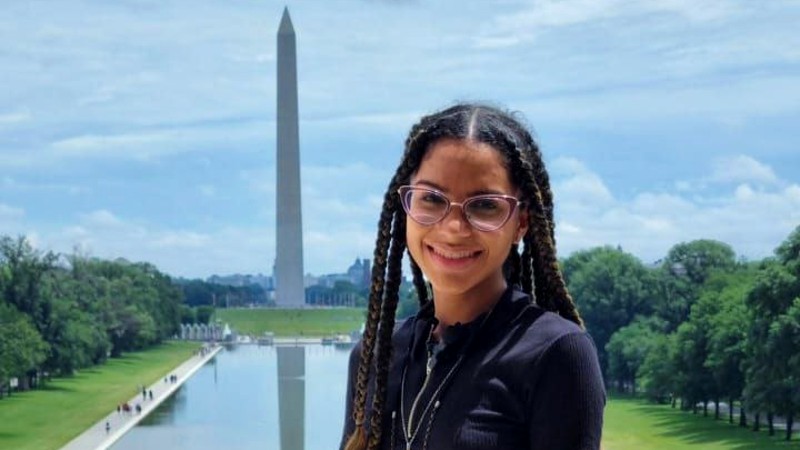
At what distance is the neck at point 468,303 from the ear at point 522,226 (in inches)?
3.0

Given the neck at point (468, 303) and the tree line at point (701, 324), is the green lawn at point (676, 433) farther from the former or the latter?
the neck at point (468, 303)

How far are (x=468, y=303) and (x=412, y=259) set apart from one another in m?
0.16

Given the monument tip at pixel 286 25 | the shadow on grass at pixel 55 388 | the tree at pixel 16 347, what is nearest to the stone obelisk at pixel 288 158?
the monument tip at pixel 286 25

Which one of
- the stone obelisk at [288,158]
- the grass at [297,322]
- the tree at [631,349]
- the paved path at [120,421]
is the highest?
the stone obelisk at [288,158]

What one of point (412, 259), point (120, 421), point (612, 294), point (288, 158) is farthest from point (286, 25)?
point (412, 259)

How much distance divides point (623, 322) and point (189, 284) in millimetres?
86374

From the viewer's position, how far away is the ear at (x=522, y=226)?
2.12m

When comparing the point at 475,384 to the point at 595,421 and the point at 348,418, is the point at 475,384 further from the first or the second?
the point at 348,418

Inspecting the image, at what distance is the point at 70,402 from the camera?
45219mm

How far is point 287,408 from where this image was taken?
38188 millimetres

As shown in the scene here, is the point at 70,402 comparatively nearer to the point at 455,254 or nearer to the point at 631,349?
the point at 631,349

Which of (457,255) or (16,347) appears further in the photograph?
(16,347)

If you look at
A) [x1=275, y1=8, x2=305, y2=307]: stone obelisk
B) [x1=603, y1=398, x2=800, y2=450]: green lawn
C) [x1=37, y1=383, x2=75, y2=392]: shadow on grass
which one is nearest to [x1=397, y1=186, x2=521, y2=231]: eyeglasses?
[x1=603, y1=398, x2=800, y2=450]: green lawn

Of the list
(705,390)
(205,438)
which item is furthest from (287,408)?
(705,390)
